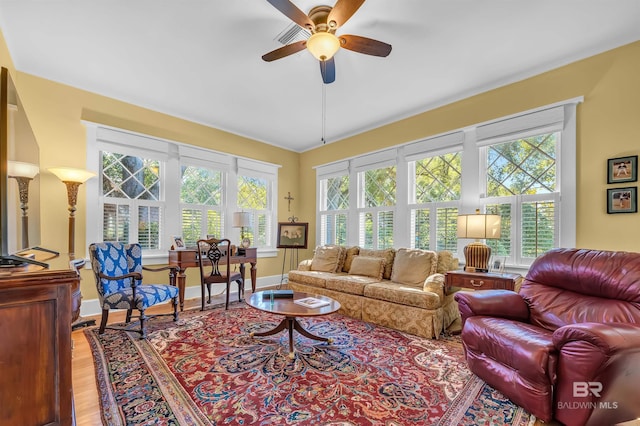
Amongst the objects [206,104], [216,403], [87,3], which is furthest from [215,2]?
[216,403]

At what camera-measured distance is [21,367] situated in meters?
1.15

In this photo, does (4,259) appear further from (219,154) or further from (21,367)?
(219,154)

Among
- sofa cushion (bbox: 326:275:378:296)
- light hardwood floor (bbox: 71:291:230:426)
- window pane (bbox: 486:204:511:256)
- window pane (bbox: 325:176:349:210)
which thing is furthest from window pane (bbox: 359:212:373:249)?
light hardwood floor (bbox: 71:291:230:426)

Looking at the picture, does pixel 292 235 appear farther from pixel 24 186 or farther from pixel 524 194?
pixel 24 186

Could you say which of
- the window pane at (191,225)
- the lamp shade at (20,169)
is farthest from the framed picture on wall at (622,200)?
the window pane at (191,225)

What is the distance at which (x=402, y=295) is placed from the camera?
306 cm

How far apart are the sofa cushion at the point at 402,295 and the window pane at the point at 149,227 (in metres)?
3.07

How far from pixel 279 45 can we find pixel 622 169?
132 inches

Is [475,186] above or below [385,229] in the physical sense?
above

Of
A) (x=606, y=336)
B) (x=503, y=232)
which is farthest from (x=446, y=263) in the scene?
(x=606, y=336)

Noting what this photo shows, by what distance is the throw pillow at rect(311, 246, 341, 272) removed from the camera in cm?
429

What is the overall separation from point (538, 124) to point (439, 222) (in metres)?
1.55

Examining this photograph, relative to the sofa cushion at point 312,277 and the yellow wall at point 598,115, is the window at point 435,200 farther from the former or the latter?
the sofa cushion at point 312,277

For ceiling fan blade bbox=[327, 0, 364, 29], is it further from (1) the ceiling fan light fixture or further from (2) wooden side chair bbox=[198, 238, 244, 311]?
(2) wooden side chair bbox=[198, 238, 244, 311]
